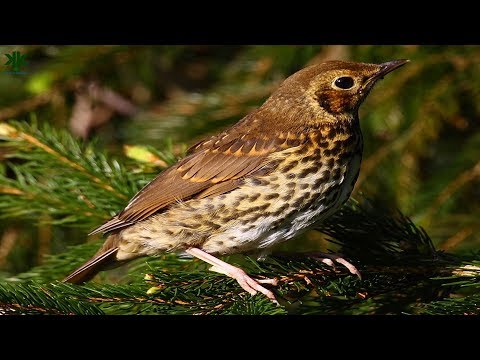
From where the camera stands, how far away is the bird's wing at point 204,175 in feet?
10.6

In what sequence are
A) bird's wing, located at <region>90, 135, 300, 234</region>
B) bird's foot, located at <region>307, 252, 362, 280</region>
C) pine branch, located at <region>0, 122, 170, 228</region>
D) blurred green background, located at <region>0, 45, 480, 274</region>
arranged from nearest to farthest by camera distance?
bird's foot, located at <region>307, 252, 362, 280</region> → bird's wing, located at <region>90, 135, 300, 234</region> → pine branch, located at <region>0, 122, 170, 228</region> → blurred green background, located at <region>0, 45, 480, 274</region>

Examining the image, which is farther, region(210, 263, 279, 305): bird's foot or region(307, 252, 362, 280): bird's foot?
region(307, 252, 362, 280): bird's foot

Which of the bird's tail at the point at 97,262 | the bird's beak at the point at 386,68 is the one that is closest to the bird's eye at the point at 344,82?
the bird's beak at the point at 386,68

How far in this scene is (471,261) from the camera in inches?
119

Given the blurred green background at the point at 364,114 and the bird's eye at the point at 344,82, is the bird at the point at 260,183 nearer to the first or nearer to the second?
the bird's eye at the point at 344,82

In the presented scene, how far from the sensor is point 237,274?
2.95 metres

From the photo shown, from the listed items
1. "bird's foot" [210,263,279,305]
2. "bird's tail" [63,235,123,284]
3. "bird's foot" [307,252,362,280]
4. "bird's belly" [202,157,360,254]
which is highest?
"bird's belly" [202,157,360,254]

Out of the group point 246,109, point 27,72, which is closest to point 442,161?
point 246,109

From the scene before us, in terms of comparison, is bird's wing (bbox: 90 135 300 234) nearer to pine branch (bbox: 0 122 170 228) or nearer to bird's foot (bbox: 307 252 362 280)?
pine branch (bbox: 0 122 170 228)

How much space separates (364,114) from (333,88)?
1.02 meters

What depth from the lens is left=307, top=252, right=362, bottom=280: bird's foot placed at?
2953 mm
